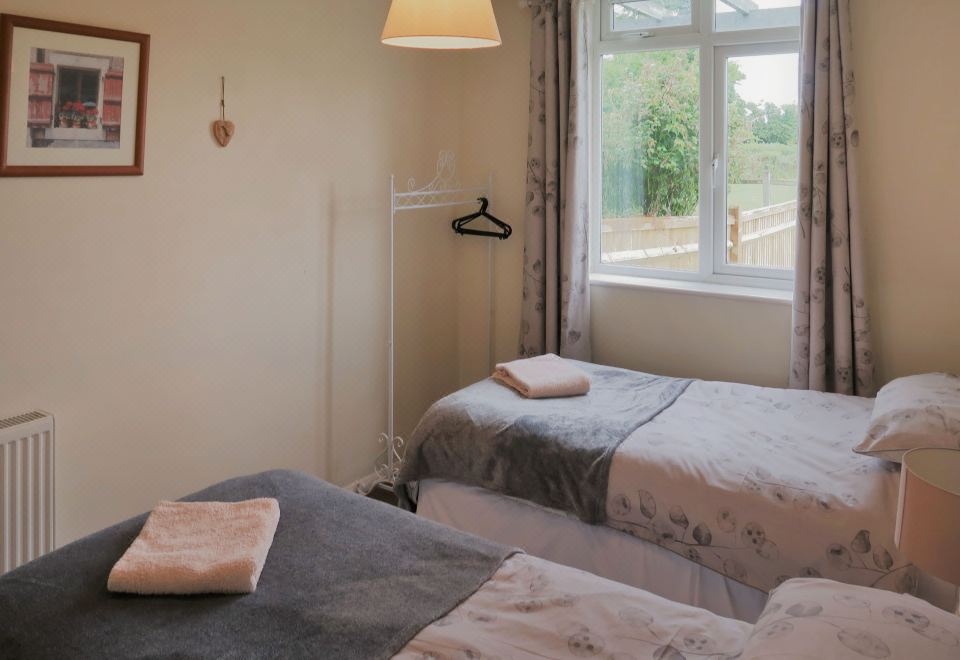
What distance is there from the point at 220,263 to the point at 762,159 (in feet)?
7.55

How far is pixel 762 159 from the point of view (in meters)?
3.68

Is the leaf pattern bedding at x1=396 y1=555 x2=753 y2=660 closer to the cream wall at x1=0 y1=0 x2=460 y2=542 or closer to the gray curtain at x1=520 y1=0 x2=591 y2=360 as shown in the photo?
the cream wall at x1=0 y1=0 x2=460 y2=542

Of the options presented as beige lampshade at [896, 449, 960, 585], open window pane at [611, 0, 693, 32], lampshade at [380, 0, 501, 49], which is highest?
open window pane at [611, 0, 693, 32]

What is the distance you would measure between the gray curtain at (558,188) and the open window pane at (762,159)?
654 mm

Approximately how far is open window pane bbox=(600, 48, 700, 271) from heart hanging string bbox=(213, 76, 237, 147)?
1802 mm

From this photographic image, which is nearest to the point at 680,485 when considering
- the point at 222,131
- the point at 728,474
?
the point at 728,474

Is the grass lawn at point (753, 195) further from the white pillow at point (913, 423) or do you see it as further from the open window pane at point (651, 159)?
the white pillow at point (913, 423)

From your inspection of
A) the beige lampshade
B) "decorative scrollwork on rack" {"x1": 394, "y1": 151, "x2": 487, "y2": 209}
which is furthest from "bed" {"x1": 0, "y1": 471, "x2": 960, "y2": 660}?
"decorative scrollwork on rack" {"x1": 394, "y1": 151, "x2": 487, "y2": 209}

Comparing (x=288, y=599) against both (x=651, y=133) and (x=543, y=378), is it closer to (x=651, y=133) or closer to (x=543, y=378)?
(x=543, y=378)

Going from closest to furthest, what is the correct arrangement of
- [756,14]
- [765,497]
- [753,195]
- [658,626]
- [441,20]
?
[658,626] → [441,20] → [765,497] → [756,14] → [753,195]

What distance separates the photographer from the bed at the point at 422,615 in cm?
155

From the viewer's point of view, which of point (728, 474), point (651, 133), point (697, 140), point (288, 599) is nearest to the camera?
point (288, 599)

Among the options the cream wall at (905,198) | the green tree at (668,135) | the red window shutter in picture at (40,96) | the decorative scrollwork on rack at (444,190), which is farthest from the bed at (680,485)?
the red window shutter in picture at (40,96)

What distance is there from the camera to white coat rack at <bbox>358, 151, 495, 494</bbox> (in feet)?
12.6
